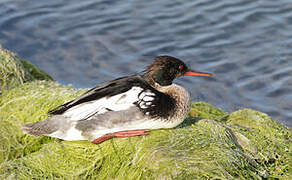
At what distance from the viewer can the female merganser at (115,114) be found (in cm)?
423

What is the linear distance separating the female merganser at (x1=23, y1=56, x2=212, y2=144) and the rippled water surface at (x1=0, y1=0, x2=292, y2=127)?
149 inches

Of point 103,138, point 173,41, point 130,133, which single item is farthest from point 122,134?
point 173,41

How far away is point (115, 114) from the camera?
4.24 metres

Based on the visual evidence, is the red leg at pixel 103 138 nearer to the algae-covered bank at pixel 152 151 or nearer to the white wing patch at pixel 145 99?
the algae-covered bank at pixel 152 151

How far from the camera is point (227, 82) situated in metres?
8.51

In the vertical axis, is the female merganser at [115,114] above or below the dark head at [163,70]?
below

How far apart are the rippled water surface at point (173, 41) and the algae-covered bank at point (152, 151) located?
127 inches

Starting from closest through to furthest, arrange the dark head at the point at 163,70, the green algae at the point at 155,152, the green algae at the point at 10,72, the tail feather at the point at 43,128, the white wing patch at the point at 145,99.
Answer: the green algae at the point at 155,152
the white wing patch at the point at 145,99
the tail feather at the point at 43,128
the dark head at the point at 163,70
the green algae at the point at 10,72

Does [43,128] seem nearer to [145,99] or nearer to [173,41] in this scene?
[145,99]

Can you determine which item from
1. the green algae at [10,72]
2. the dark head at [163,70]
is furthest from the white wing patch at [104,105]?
the green algae at [10,72]

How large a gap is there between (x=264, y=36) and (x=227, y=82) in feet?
5.42

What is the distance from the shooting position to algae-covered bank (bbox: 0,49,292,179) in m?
3.84

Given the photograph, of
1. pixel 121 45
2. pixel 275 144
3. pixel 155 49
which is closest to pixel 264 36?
pixel 155 49

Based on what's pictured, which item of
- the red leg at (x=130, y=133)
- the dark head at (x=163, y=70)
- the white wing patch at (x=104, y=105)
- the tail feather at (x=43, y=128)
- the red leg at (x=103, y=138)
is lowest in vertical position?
the red leg at (x=103, y=138)
